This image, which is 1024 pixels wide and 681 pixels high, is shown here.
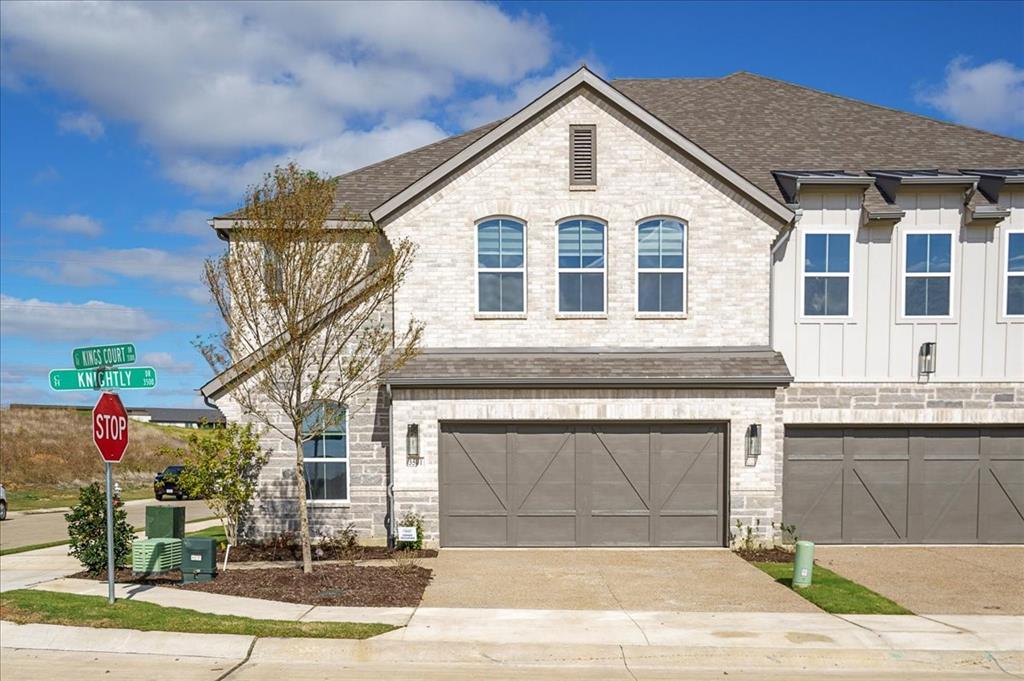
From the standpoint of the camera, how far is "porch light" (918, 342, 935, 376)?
1464cm

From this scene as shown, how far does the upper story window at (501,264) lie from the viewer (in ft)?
47.9

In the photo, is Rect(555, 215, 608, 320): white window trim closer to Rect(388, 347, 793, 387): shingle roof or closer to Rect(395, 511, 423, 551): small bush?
Rect(388, 347, 793, 387): shingle roof

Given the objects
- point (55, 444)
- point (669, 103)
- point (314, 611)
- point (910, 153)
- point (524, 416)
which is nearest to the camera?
point (314, 611)

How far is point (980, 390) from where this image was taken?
48.3 ft

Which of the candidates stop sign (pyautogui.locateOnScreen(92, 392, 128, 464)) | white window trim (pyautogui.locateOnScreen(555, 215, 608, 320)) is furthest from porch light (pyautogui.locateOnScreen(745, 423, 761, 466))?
stop sign (pyautogui.locateOnScreen(92, 392, 128, 464))

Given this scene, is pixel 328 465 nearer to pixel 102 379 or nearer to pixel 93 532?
pixel 93 532

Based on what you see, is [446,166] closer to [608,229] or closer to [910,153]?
[608,229]

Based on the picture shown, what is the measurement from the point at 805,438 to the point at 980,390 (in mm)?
3565

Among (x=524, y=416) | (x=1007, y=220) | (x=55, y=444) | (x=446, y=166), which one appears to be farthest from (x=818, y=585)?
(x=55, y=444)

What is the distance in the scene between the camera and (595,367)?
1410 cm

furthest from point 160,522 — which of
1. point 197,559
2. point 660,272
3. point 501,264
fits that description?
point 660,272

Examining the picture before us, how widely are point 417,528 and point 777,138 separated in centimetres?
1230

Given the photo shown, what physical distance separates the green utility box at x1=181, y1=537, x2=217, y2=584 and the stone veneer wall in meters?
3.63

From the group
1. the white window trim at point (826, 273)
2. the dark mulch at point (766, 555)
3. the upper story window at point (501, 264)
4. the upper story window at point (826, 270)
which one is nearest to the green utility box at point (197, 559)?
the upper story window at point (501, 264)
